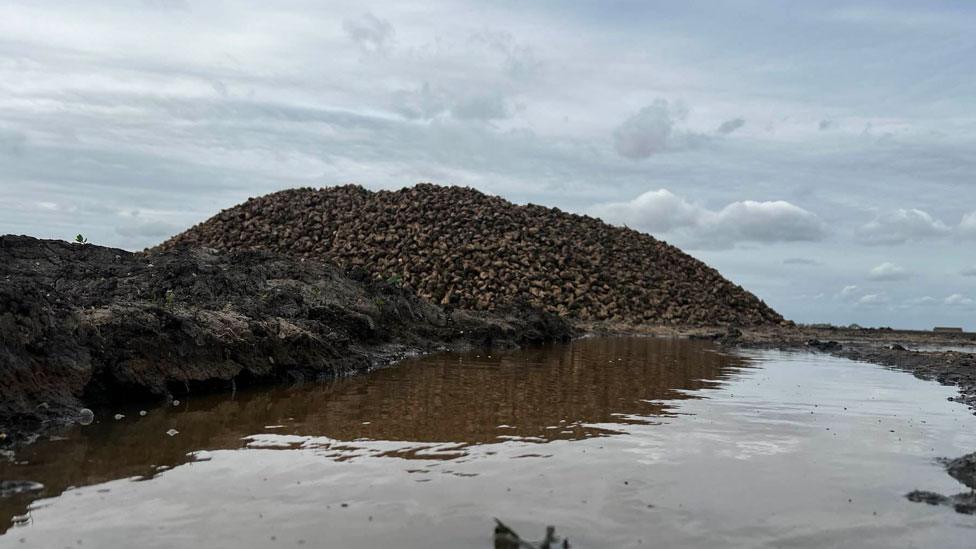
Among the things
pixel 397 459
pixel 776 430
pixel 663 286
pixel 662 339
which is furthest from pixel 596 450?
pixel 663 286

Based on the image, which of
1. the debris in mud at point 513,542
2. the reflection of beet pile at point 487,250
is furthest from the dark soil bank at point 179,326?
the reflection of beet pile at point 487,250

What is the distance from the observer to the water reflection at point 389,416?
20.9ft

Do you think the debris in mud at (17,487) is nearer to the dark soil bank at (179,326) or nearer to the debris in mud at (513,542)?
the dark soil bank at (179,326)

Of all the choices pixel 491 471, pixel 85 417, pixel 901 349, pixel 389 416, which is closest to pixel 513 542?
pixel 491 471

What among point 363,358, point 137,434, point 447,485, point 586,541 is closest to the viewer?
point 586,541

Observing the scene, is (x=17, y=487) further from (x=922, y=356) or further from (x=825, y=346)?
(x=825, y=346)

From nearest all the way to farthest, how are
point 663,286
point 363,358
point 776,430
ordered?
1. point 776,430
2. point 363,358
3. point 663,286

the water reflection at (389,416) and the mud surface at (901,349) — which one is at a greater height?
the mud surface at (901,349)

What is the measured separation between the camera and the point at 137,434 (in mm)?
7520

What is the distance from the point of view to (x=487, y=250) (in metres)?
35.9

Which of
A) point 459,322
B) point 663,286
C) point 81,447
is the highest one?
point 663,286

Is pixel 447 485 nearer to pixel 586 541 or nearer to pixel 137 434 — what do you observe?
pixel 586 541

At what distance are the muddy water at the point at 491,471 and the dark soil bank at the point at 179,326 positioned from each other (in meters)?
0.62

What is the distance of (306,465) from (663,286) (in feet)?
107
